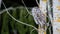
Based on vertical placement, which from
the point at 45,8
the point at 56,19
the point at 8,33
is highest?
the point at 45,8

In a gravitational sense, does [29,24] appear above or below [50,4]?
below

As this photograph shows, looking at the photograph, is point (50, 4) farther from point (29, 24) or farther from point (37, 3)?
point (29, 24)

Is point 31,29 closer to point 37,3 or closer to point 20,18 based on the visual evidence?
point 20,18

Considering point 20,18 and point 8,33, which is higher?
point 20,18

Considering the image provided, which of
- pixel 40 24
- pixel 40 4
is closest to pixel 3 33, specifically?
pixel 40 24

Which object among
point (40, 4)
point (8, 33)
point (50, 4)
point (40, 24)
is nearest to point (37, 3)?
point (40, 4)
